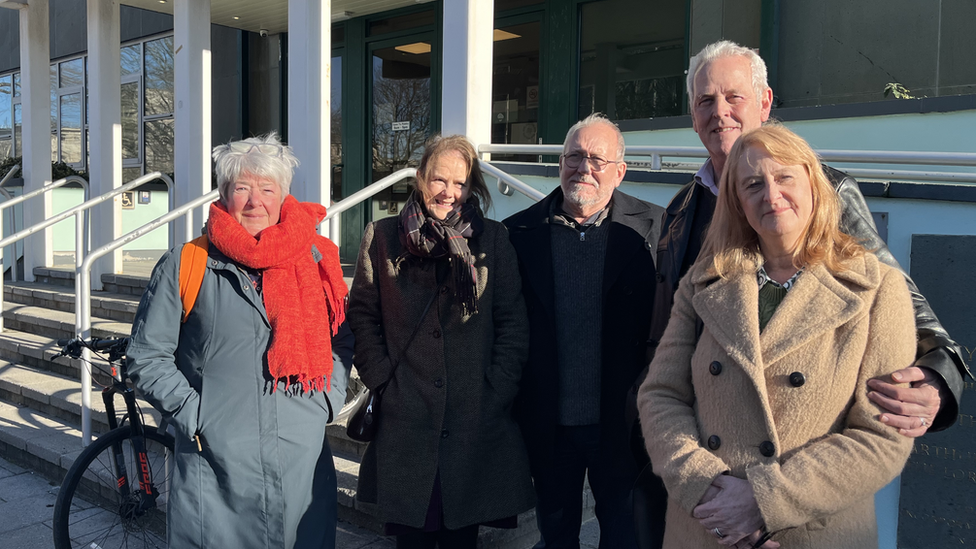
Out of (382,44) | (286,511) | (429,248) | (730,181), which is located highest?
(382,44)

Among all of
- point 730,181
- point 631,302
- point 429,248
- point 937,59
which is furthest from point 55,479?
point 937,59

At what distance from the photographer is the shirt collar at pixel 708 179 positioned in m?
2.14

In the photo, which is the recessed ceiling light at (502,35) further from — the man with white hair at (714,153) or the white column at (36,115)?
the white column at (36,115)

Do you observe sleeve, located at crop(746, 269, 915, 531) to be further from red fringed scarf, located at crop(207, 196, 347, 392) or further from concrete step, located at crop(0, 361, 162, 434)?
concrete step, located at crop(0, 361, 162, 434)

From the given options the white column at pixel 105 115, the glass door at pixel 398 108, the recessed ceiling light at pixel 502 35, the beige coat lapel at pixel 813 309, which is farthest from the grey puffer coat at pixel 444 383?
the white column at pixel 105 115

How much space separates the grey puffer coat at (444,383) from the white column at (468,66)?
8.71ft

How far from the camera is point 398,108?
27.4 ft

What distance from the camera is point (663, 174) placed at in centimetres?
424

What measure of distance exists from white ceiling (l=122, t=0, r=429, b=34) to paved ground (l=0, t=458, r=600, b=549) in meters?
5.50

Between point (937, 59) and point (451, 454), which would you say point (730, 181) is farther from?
point (937, 59)

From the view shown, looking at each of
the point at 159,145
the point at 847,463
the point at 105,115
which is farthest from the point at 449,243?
the point at 159,145

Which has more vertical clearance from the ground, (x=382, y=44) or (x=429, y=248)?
(x=382, y=44)

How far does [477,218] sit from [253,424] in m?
0.98

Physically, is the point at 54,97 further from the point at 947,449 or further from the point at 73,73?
the point at 947,449
